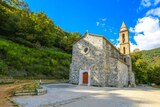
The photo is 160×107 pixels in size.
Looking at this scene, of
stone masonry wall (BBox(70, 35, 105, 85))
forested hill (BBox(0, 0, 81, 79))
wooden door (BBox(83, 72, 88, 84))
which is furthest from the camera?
wooden door (BBox(83, 72, 88, 84))

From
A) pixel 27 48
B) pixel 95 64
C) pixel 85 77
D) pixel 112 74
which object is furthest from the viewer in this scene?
pixel 27 48

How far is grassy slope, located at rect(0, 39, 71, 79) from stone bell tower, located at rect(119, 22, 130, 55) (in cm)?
1110

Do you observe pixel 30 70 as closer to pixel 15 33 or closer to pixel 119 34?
pixel 15 33

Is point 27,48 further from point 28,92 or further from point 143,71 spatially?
point 143,71

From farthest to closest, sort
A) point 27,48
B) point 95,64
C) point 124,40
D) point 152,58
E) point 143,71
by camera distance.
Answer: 1. point 152,58
2. point 143,71
3. point 124,40
4. point 27,48
5. point 95,64

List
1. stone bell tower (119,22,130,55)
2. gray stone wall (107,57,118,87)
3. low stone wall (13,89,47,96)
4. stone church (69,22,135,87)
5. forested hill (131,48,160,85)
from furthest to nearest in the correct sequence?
forested hill (131,48,160,85) → stone bell tower (119,22,130,55) → stone church (69,22,135,87) → gray stone wall (107,57,118,87) → low stone wall (13,89,47,96)

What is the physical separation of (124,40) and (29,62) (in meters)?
16.9

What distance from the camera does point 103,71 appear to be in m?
18.3

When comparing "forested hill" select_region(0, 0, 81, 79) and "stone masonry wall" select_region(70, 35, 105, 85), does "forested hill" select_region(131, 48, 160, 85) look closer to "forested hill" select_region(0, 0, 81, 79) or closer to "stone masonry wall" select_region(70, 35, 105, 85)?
"stone masonry wall" select_region(70, 35, 105, 85)

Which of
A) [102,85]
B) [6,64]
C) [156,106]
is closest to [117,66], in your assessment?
[102,85]

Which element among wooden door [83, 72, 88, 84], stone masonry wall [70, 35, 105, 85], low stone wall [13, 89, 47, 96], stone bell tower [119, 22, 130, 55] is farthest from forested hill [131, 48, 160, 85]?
low stone wall [13, 89, 47, 96]

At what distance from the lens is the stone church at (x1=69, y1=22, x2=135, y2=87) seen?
18.4 meters

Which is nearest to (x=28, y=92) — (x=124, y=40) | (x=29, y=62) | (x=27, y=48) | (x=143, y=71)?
(x=29, y=62)

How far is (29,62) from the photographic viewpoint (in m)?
21.0
